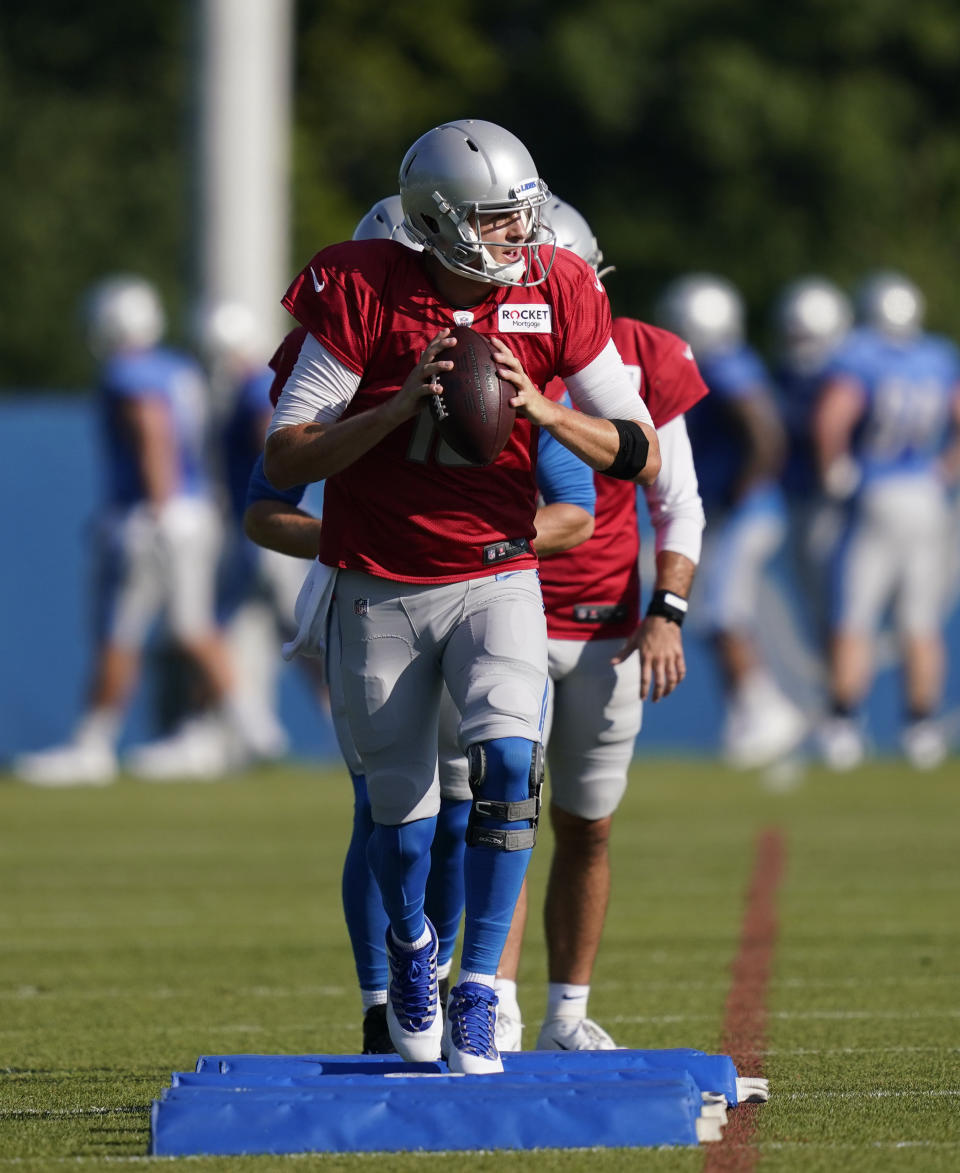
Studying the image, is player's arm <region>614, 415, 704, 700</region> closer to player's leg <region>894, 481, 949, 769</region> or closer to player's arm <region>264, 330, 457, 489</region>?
player's arm <region>264, 330, 457, 489</region>

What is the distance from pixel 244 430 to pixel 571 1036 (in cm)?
674

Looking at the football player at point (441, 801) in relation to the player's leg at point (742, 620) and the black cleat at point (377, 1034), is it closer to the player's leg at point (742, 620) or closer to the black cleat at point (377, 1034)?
the black cleat at point (377, 1034)

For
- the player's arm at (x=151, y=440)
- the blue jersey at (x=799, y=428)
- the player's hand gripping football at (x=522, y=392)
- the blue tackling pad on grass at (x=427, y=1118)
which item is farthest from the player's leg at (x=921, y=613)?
the blue tackling pad on grass at (x=427, y=1118)

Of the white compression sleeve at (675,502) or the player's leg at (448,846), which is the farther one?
the white compression sleeve at (675,502)

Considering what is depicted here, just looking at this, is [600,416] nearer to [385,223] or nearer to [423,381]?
[423,381]

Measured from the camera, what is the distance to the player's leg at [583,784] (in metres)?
5.07

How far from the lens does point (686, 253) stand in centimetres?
2834

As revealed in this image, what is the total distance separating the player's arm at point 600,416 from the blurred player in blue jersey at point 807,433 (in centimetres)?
728

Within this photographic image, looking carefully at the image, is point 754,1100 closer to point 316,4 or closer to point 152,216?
point 152,216

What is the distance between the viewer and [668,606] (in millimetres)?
4980

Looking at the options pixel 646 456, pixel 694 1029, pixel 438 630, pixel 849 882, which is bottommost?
pixel 849 882

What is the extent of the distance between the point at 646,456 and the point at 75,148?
24707 mm

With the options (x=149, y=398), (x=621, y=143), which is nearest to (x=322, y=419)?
(x=149, y=398)

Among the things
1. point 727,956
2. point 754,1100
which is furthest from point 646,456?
point 727,956
